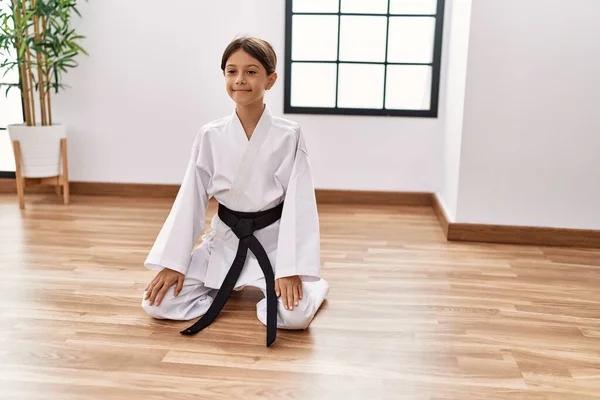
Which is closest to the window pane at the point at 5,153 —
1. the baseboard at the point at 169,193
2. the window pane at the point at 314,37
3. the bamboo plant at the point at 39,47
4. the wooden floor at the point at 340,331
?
the baseboard at the point at 169,193

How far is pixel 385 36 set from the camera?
4211mm

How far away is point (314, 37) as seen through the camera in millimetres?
4258

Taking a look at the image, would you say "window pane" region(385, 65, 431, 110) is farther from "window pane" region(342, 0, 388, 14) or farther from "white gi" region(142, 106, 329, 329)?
"white gi" region(142, 106, 329, 329)

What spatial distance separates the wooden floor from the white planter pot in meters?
0.67

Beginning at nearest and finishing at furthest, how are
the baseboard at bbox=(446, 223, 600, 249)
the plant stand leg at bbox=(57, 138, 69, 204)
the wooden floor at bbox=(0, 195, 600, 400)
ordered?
the wooden floor at bbox=(0, 195, 600, 400) → the baseboard at bbox=(446, 223, 600, 249) → the plant stand leg at bbox=(57, 138, 69, 204)

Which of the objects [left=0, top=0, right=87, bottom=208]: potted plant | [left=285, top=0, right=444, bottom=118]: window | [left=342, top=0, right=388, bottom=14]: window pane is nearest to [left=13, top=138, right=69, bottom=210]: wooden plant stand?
[left=0, top=0, right=87, bottom=208]: potted plant

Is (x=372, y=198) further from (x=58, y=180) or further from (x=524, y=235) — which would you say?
(x=58, y=180)

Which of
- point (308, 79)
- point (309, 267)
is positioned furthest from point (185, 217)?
point (308, 79)

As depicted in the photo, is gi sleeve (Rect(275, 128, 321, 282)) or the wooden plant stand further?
the wooden plant stand

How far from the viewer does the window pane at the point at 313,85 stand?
14.1 feet

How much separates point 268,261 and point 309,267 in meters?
0.18

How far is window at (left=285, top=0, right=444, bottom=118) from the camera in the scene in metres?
4.18

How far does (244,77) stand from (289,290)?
739mm

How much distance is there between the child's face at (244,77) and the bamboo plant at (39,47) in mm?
2066
